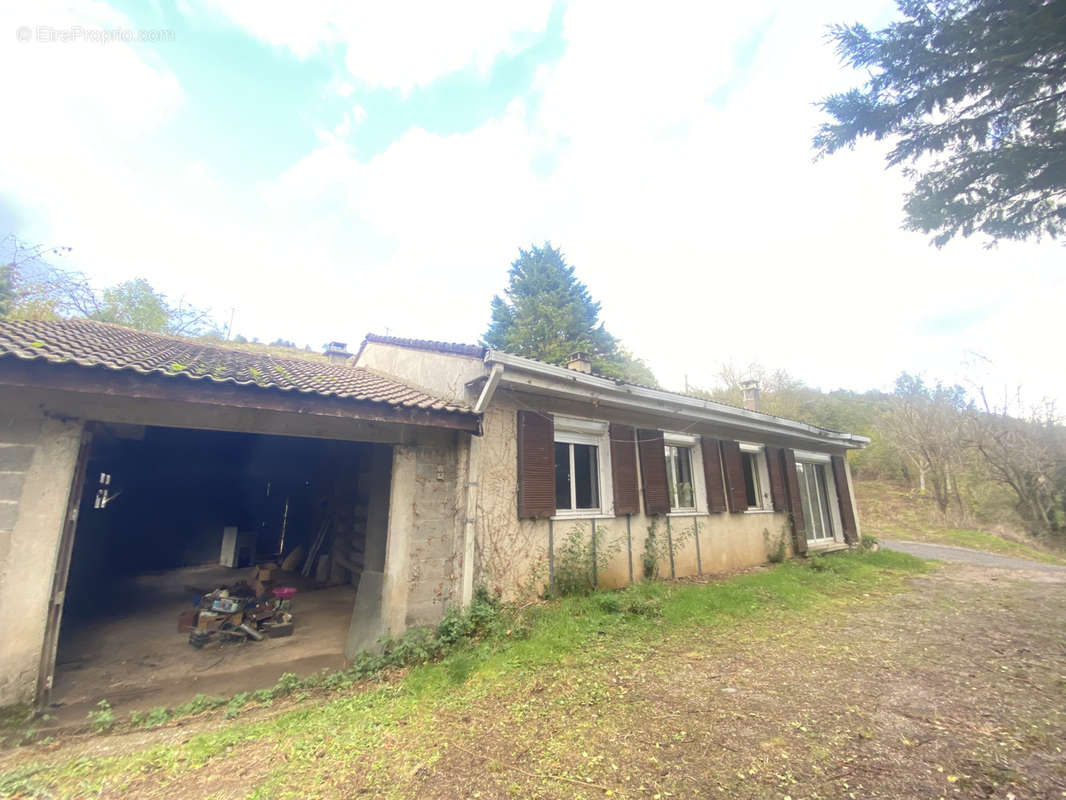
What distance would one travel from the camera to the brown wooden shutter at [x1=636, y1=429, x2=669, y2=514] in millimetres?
7023

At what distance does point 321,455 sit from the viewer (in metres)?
9.87

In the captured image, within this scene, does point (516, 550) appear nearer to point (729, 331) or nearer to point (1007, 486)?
point (729, 331)

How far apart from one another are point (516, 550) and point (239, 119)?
33.5 feet

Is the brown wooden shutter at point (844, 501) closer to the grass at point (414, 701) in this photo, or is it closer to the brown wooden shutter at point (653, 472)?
the grass at point (414, 701)

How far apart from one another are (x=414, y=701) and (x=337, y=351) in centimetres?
931

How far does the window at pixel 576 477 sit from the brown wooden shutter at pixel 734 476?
3.63 metres

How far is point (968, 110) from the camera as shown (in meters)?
5.20

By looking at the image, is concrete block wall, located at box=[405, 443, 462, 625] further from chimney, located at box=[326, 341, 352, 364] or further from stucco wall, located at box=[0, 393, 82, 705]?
chimney, located at box=[326, 341, 352, 364]

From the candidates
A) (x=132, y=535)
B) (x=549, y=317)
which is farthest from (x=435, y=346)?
(x=549, y=317)

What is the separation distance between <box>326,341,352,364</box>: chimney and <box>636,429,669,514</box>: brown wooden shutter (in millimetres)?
8122

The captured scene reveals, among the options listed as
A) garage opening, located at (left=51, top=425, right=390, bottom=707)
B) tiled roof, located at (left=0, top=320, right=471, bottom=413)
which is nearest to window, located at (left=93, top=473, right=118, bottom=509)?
garage opening, located at (left=51, top=425, right=390, bottom=707)

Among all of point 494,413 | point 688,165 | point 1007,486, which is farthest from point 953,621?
point 1007,486

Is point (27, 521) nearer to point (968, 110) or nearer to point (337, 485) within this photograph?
point (337, 485)

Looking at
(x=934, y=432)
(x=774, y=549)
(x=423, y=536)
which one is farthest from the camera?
(x=934, y=432)
